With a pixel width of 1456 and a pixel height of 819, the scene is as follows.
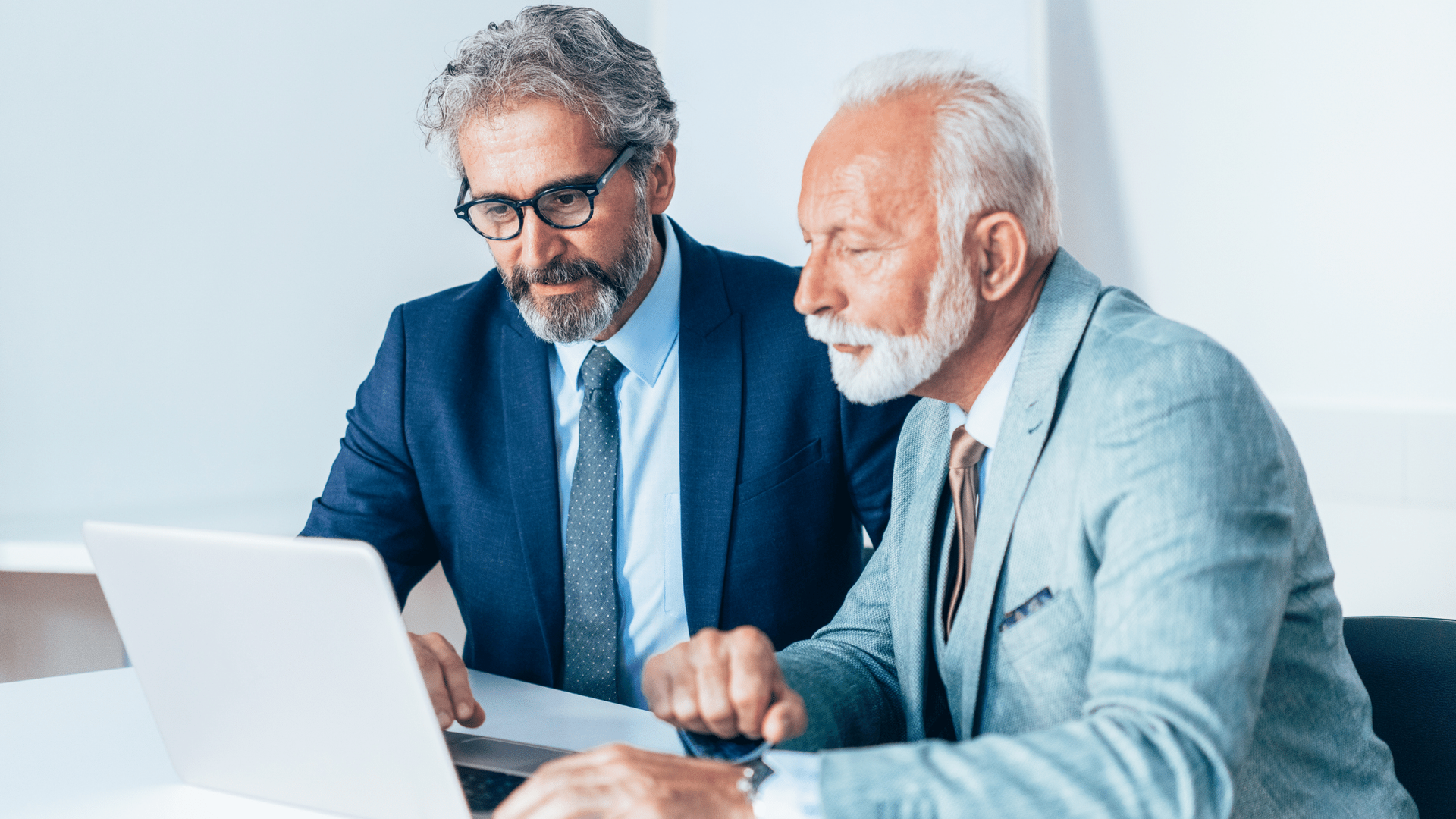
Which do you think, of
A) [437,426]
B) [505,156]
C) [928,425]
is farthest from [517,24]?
[928,425]

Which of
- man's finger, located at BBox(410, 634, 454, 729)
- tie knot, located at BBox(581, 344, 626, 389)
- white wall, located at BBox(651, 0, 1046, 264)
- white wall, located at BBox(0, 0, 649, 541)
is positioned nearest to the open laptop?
man's finger, located at BBox(410, 634, 454, 729)

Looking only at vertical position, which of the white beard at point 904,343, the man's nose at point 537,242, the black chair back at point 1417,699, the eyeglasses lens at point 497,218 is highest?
the eyeglasses lens at point 497,218

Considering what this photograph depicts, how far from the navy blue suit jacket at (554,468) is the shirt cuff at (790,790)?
0.72 metres

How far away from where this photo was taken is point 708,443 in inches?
60.5

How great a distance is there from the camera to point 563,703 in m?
1.25

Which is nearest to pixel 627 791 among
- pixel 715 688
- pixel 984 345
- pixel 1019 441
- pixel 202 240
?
pixel 715 688

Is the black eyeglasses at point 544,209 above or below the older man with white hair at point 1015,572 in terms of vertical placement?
above

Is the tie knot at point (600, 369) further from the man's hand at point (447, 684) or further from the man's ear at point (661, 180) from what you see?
the man's hand at point (447, 684)

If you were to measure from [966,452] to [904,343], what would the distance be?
6.0 inches

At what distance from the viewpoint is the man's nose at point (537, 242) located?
57.3 inches

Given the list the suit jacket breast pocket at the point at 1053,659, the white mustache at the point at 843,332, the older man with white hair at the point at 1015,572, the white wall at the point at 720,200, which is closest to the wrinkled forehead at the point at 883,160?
the older man with white hair at the point at 1015,572

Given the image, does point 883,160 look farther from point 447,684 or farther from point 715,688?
point 447,684

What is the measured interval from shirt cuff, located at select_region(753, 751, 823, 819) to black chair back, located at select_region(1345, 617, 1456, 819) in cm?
72

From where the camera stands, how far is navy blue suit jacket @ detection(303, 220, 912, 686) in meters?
1.53
